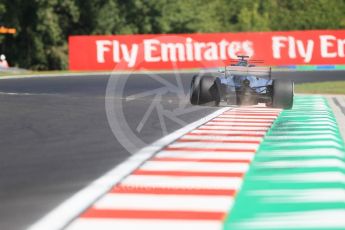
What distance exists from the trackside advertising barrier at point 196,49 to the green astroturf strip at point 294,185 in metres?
29.8

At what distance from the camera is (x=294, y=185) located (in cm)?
763

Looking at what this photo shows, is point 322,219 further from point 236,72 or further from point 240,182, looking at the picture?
point 236,72

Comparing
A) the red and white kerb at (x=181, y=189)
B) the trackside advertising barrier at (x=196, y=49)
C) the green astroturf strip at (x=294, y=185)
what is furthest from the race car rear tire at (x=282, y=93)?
the trackside advertising barrier at (x=196, y=49)

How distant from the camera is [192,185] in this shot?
763cm

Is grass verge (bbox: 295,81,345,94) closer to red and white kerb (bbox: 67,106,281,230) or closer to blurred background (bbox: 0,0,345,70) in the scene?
red and white kerb (bbox: 67,106,281,230)

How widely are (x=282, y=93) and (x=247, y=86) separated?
0.89 metres

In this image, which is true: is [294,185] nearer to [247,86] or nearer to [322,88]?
[247,86]

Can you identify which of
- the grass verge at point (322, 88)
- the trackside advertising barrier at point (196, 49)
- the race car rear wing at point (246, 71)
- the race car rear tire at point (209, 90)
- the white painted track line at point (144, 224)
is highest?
the race car rear wing at point (246, 71)

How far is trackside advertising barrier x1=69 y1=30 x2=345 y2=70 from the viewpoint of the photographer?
42.6 m

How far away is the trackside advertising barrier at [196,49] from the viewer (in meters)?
42.6

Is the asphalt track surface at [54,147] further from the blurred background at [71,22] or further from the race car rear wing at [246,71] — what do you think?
the blurred background at [71,22]

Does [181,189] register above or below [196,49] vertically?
above

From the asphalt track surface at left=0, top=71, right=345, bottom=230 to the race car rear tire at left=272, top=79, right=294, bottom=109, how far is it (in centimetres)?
155

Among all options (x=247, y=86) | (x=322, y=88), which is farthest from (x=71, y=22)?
(x=247, y=86)
